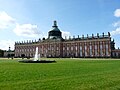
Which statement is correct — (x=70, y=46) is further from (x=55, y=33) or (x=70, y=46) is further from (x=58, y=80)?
(x=58, y=80)

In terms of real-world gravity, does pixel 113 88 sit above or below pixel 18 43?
below

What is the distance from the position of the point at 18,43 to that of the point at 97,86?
5800 inches

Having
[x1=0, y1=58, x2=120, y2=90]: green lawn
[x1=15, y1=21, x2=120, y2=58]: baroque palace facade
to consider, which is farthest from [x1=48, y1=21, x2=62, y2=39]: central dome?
[x1=0, y1=58, x2=120, y2=90]: green lawn

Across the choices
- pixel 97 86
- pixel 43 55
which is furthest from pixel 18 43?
pixel 97 86

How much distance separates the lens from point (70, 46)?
12219cm

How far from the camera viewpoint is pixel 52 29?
137 metres

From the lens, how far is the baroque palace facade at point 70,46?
106m

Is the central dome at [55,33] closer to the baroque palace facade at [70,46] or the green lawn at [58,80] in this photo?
the baroque palace facade at [70,46]

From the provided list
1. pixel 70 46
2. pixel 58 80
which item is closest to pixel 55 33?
pixel 70 46

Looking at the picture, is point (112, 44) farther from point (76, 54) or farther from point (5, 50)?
point (5, 50)

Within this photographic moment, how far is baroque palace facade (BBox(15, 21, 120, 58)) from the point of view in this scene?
10556 centimetres

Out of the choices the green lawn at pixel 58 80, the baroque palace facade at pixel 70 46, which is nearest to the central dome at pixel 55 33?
the baroque palace facade at pixel 70 46

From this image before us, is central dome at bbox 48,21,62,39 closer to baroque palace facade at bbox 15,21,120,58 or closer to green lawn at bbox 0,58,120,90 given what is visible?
baroque palace facade at bbox 15,21,120,58

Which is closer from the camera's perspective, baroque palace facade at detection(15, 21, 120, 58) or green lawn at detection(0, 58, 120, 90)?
green lawn at detection(0, 58, 120, 90)
